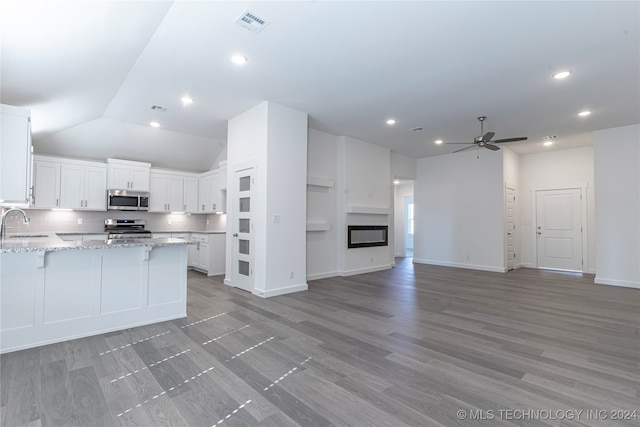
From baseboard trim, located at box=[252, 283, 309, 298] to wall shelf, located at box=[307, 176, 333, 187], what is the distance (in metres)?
2.03

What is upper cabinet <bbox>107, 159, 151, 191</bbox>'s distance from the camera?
6820mm

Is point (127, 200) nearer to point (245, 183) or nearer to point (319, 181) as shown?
point (245, 183)

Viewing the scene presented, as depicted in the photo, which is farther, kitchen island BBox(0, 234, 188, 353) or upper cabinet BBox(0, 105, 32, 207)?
upper cabinet BBox(0, 105, 32, 207)

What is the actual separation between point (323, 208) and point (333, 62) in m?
3.28

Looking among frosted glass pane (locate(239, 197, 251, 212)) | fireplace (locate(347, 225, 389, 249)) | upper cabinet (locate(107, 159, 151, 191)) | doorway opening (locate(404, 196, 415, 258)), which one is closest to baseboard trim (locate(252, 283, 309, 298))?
frosted glass pane (locate(239, 197, 251, 212))

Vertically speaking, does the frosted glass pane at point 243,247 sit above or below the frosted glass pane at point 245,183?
below

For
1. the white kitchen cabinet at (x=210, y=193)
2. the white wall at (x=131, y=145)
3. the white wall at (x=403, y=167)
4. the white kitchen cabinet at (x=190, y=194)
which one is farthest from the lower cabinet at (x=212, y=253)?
the white wall at (x=403, y=167)

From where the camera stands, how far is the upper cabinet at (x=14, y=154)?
3121 mm

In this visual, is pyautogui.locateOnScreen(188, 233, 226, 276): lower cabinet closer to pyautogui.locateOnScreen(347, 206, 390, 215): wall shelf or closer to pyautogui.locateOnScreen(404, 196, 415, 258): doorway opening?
pyautogui.locateOnScreen(347, 206, 390, 215): wall shelf

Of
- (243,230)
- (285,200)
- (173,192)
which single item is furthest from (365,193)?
(173,192)

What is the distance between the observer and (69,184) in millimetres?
6383

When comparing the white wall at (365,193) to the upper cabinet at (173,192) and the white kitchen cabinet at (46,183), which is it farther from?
the white kitchen cabinet at (46,183)

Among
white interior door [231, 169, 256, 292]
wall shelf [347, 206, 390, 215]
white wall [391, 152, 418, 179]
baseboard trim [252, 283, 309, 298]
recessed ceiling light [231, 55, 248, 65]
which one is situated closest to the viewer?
recessed ceiling light [231, 55, 248, 65]

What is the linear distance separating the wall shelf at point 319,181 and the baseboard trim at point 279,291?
2.03 metres
